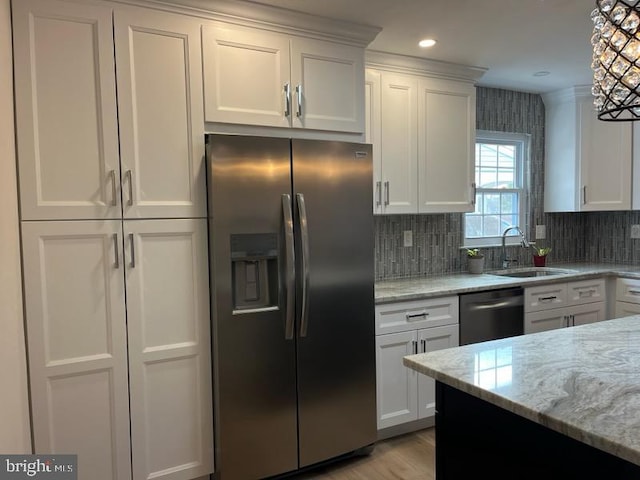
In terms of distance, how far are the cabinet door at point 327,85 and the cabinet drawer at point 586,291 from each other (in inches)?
83.8

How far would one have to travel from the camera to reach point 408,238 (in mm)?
3469

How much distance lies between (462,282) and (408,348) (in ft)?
2.26

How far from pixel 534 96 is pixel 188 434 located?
3.83 metres

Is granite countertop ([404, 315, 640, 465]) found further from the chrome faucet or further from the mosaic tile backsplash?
the chrome faucet

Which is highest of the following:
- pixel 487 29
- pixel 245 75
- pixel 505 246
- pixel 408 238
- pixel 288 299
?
pixel 487 29

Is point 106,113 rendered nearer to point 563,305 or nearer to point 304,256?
point 304,256

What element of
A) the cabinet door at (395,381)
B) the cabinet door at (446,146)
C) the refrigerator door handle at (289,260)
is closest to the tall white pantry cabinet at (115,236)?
the refrigerator door handle at (289,260)

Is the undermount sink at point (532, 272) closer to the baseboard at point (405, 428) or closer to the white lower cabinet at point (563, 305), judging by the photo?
the white lower cabinet at point (563, 305)

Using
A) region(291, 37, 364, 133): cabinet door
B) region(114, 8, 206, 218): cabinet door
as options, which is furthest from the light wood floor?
region(291, 37, 364, 133): cabinet door

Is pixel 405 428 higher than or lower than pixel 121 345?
lower

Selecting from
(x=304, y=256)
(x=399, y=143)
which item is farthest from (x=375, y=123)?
(x=304, y=256)

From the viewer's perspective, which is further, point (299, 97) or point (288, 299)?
point (299, 97)

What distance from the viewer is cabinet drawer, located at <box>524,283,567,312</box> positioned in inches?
126

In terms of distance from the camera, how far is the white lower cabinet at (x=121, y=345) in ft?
6.33
